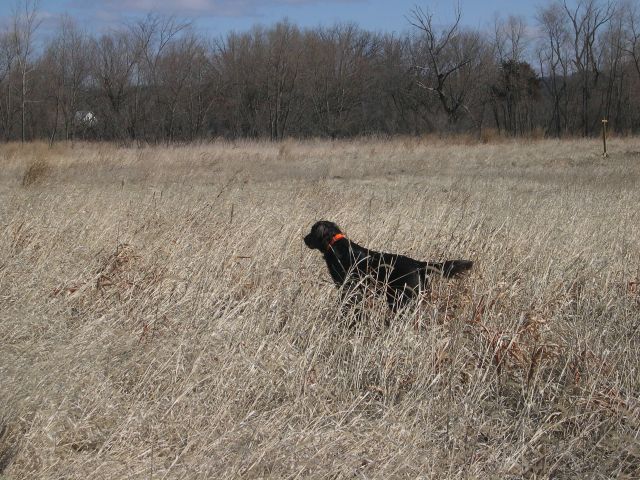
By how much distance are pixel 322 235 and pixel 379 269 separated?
548mm

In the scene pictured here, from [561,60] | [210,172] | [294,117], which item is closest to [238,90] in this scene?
[294,117]

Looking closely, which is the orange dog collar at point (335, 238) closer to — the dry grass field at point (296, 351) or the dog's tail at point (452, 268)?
the dry grass field at point (296, 351)

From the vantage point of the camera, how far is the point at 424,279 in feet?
14.4

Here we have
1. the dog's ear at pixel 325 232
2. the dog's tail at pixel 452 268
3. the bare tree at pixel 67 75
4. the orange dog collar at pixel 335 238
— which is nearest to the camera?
the dog's tail at pixel 452 268

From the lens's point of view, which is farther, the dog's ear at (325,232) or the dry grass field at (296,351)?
the dog's ear at (325,232)

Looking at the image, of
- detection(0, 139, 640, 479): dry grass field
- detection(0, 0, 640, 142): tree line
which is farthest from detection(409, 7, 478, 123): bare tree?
detection(0, 139, 640, 479): dry grass field

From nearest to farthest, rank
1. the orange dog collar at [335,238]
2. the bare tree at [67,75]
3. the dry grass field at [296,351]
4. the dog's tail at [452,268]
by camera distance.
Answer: the dry grass field at [296,351] → the dog's tail at [452,268] → the orange dog collar at [335,238] → the bare tree at [67,75]

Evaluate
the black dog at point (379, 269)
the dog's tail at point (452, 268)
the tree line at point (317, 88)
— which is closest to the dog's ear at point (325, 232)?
the black dog at point (379, 269)

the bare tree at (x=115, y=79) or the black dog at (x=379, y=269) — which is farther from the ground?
the bare tree at (x=115, y=79)

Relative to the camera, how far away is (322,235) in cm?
494

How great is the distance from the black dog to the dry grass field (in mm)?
132

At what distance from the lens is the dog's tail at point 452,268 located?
4.22 meters

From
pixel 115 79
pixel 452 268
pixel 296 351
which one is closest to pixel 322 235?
pixel 452 268

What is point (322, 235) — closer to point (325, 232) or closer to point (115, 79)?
point (325, 232)
